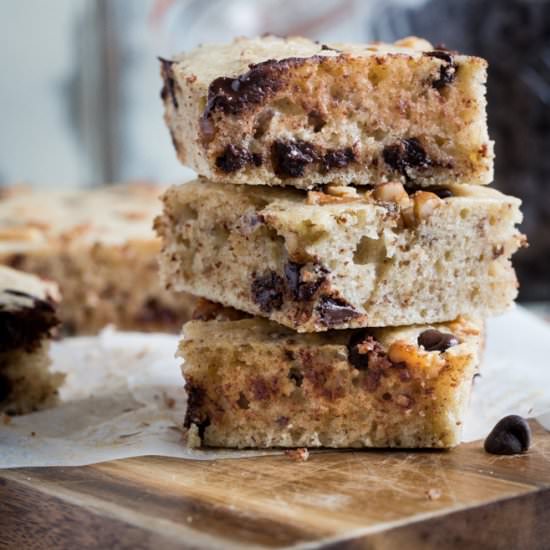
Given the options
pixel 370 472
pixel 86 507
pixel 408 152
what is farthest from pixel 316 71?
pixel 86 507

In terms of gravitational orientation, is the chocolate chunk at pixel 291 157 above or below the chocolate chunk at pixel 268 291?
above

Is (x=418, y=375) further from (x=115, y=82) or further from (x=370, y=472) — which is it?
(x=115, y=82)

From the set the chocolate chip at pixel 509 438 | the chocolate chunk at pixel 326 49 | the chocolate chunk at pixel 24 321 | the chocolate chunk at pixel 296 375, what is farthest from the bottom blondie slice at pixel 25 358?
the chocolate chip at pixel 509 438

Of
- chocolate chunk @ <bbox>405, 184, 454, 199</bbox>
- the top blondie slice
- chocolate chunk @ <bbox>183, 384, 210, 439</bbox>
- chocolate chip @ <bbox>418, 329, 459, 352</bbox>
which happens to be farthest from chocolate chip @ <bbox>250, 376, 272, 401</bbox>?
chocolate chunk @ <bbox>405, 184, 454, 199</bbox>

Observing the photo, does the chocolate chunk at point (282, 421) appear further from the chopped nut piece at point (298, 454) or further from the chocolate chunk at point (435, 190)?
the chocolate chunk at point (435, 190)

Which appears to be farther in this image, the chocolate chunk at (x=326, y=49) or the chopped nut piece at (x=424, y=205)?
the chocolate chunk at (x=326, y=49)

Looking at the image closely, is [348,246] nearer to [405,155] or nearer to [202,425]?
[405,155]

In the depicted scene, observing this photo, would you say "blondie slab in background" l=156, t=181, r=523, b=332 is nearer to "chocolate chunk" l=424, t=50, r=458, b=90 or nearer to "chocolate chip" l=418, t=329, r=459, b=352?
"chocolate chip" l=418, t=329, r=459, b=352
